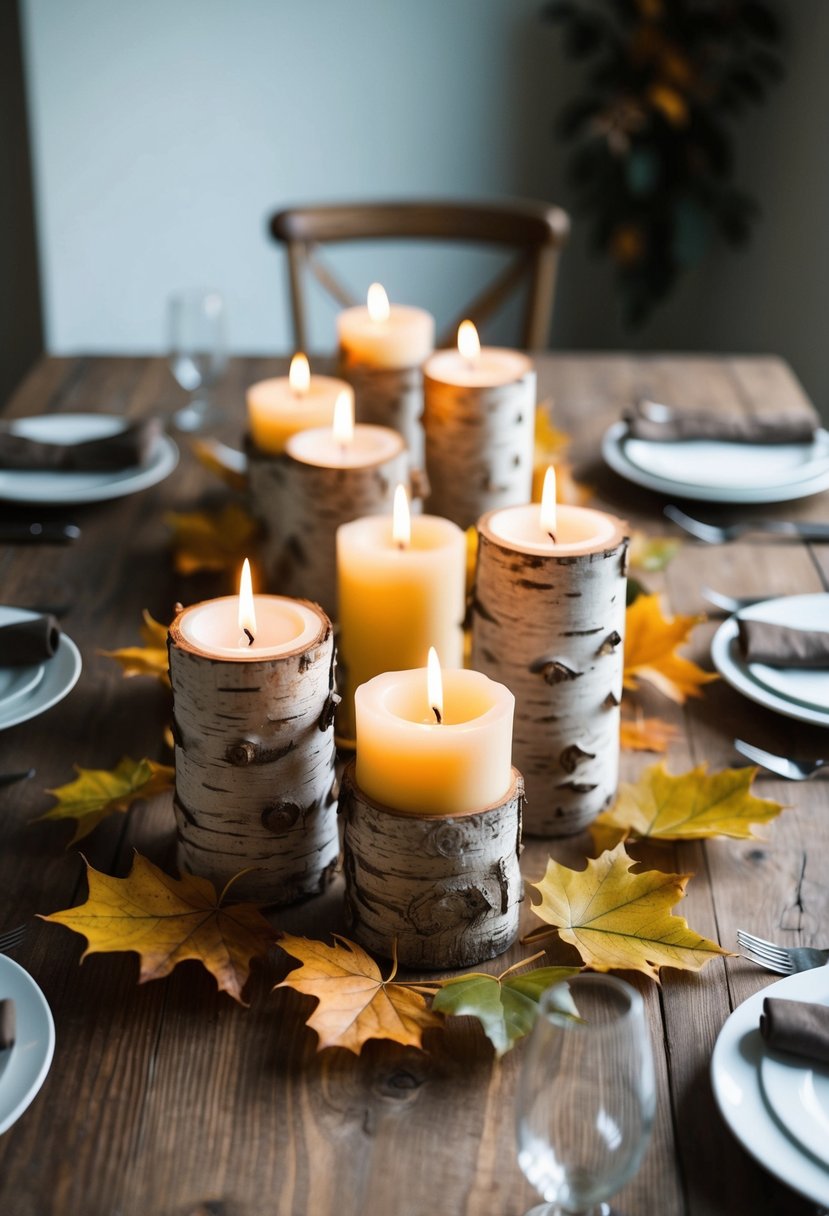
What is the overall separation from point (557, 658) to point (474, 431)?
387mm

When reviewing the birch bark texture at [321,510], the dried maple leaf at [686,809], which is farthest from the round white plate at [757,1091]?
the birch bark texture at [321,510]

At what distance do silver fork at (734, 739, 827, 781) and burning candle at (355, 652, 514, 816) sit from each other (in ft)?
1.01

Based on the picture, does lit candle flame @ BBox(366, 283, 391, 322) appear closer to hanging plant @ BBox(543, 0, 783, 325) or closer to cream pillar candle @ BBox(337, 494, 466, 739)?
cream pillar candle @ BBox(337, 494, 466, 739)

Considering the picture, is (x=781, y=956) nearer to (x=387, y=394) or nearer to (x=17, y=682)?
(x=17, y=682)

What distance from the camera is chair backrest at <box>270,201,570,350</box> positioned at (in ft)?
6.95

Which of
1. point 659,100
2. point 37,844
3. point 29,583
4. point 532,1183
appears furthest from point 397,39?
point 532,1183

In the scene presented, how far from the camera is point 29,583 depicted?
1.23 metres

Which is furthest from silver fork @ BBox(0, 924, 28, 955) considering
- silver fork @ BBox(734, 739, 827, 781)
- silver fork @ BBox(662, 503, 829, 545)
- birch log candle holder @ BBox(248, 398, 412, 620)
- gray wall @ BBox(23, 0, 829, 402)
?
gray wall @ BBox(23, 0, 829, 402)

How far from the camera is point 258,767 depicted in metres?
0.75

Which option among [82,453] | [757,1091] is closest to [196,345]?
[82,453]

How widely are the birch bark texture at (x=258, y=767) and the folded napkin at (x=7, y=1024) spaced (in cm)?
16

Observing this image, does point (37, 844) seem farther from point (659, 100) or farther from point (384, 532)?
point (659, 100)

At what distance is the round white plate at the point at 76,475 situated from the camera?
135 cm

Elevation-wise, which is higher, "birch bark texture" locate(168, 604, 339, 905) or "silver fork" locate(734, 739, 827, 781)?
"birch bark texture" locate(168, 604, 339, 905)
